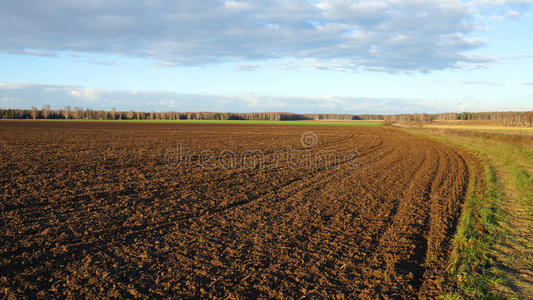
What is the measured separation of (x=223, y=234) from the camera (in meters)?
7.15

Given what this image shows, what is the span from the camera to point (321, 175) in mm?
14227

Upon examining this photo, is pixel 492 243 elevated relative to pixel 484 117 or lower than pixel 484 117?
lower

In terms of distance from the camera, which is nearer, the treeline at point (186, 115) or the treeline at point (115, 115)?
the treeline at point (186, 115)

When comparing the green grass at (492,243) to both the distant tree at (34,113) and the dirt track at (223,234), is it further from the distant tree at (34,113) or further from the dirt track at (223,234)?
the distant tree at (34,113)

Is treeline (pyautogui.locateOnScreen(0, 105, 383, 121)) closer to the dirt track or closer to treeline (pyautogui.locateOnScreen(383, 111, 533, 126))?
treeline (pyautogui.locateOnScreen(383, 111, 533, 126))

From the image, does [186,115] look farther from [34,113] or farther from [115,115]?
[34,113]

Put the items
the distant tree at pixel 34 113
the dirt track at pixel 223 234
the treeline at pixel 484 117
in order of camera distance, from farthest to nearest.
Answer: the distant tree at pixel 34 113 → the treeline at pixel 484 117 → the dirt track at pixel 223 234

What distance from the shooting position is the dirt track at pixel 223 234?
512 centimetres

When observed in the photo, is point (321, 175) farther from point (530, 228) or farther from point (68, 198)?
point (68, 198)

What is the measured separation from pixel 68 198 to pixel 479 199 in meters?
12.7

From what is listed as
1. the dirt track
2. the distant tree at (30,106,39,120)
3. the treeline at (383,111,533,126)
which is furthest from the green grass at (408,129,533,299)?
the distant tree at (30,106,39,120)

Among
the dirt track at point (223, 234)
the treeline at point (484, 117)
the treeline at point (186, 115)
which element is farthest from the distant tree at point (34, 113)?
the treeline at point (484, 117)

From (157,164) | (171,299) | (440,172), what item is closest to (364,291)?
(171,299)

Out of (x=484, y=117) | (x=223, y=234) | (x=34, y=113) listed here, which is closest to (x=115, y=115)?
(x=34, y=113)
